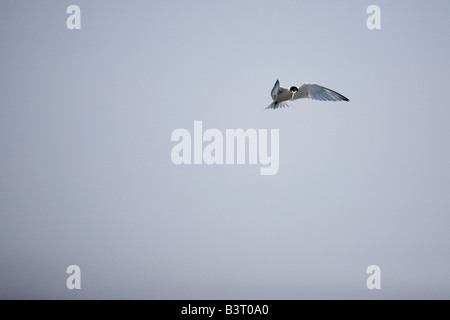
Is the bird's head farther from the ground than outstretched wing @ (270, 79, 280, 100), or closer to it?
farther from the ground

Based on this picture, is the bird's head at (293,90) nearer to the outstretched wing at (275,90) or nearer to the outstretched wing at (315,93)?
the outstretched wing at (315,93)

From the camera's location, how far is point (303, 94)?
33.7 ft

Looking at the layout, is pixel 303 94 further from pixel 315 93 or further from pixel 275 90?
pixel 275 90

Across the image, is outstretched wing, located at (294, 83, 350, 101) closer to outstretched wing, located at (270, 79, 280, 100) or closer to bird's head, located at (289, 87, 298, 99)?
bird's head, located at (289, 87, 298, 99)

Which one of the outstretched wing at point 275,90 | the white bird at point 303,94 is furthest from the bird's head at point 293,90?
the outstretched wing at point 275,90

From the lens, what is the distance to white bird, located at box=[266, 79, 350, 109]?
32.5 ft

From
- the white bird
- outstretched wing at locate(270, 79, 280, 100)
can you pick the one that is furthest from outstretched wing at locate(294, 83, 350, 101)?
outstretched wing at locate(270, 79, 280, 100)

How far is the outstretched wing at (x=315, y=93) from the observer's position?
33.1 ft

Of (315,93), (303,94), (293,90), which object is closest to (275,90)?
(293,90)
